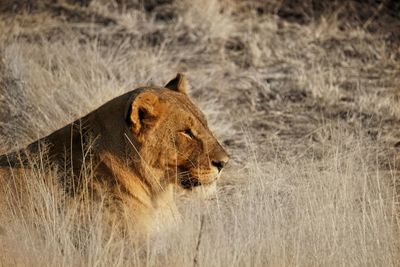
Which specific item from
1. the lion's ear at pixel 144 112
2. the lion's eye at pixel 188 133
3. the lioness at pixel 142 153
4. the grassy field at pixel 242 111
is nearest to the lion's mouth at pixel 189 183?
the lioness at pixel 142 153

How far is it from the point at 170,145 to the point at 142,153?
0.19 meters

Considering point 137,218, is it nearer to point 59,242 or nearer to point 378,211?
point 59,242

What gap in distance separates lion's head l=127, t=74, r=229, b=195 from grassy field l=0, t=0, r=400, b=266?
0.83 ft

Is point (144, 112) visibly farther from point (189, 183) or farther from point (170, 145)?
point (189, 183)

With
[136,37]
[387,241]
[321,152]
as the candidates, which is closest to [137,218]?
[387,241]

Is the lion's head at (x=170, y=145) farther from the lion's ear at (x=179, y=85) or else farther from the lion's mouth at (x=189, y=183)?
the lion's ear at (x=179, y=85)

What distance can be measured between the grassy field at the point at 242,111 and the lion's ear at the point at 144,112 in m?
0.59

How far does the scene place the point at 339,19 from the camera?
13484 mm

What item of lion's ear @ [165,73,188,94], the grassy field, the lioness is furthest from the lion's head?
lion's ear @ [165,73,188,94]

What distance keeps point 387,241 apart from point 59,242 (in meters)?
1.98

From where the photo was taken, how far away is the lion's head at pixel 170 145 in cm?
657

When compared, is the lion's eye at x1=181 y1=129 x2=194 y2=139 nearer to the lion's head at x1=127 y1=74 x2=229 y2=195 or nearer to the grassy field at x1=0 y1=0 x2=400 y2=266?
the lion's head at x1=127 y1=74 x2=229 y2=195

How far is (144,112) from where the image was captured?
21.5 feet

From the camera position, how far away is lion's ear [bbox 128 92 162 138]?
6496 mm
